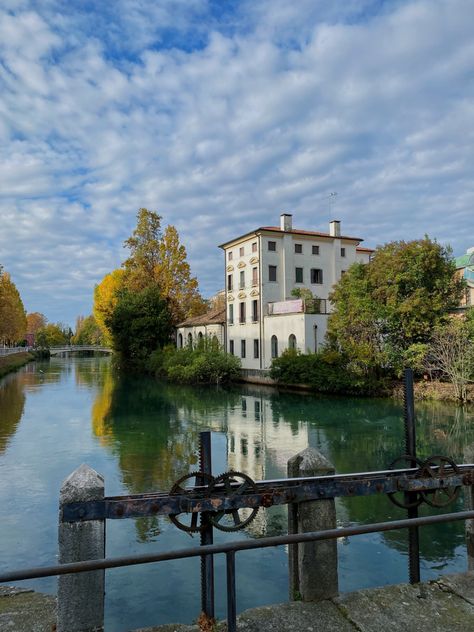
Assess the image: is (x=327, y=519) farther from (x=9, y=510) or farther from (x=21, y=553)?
(x=9, y=510)

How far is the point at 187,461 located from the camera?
12336 mm

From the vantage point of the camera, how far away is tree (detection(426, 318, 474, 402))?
22.0 meters

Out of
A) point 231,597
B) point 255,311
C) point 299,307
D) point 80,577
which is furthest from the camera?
point 255,311

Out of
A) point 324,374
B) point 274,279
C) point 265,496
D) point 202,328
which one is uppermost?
point 274,279

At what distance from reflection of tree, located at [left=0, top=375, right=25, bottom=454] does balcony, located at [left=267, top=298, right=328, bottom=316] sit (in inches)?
687

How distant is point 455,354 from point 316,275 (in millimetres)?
18067

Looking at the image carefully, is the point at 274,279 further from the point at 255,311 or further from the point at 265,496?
the point at 265,496

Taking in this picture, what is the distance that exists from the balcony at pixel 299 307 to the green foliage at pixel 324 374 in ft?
10.3

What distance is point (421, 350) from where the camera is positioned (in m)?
24.5

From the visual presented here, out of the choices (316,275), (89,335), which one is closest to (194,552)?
(316,275)

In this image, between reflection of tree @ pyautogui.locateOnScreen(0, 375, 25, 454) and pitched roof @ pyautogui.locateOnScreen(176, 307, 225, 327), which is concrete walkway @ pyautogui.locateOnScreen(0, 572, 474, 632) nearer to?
reflection of tree @ pyautogui.locateOnScreen(0, 375, 25, 454)

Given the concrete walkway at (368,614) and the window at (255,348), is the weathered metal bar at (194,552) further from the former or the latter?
the window at (255,348)

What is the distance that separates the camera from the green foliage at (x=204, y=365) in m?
34.0

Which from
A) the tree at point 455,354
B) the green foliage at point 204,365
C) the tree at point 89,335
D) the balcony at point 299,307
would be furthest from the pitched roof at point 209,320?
the tree at point 89,335
